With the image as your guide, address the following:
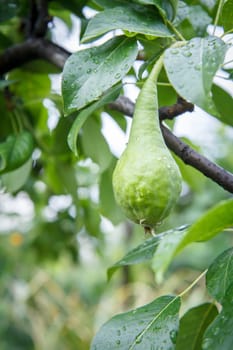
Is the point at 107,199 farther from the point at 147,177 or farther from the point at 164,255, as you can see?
the point at 164,255

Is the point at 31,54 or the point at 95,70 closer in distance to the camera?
the point at 95,70

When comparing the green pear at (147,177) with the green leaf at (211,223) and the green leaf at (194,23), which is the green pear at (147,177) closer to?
the green leaf at (211,223)

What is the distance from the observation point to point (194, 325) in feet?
2.31

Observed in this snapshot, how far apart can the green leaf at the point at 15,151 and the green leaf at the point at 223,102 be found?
246mm

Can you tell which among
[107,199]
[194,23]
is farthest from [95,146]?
[194,23]

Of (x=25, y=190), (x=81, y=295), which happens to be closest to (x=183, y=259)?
(x=81, y=295)

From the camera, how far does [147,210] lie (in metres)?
0.53

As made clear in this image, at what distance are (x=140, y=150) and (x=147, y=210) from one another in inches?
2.0

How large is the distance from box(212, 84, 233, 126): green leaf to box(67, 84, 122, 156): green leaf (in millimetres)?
171

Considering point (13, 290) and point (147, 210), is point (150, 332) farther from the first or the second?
point (13, 290)

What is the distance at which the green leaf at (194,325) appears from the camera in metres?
0.69

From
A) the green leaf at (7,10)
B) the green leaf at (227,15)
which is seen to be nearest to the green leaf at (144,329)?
the green leaf at (227,15)

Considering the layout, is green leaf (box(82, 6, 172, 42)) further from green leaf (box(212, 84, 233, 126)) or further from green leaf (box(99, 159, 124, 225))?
green leaf (box(99, 159, 124, 225))

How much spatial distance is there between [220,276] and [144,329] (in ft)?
0.28
